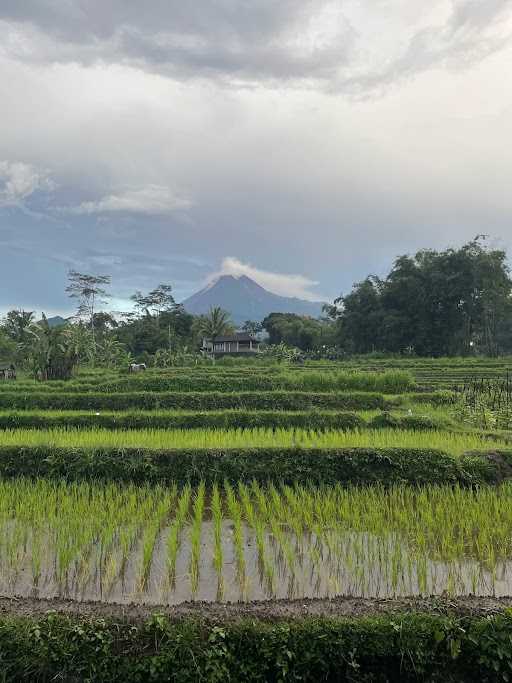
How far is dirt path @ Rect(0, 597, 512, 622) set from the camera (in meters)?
3.07

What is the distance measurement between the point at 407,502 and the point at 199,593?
2959mm

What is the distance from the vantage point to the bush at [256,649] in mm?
2867

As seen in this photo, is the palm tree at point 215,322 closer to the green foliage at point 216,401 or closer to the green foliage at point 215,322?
the green foliage at point 215,322

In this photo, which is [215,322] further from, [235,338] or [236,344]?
[235,338]

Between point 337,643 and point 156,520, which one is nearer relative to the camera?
Answer: point 337,643

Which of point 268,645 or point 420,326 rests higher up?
point 420,326

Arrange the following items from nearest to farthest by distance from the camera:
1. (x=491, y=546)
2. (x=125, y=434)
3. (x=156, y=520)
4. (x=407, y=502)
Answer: (x=491, y=546) < (x=156, y=520) < (x=407, y=502) < (x=125, y=434)

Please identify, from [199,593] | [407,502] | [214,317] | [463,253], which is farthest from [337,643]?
[463,253]

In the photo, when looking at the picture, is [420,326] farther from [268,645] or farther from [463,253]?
[268,645]

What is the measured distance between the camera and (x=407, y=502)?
5.81 m

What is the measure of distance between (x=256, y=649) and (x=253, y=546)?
1726mm

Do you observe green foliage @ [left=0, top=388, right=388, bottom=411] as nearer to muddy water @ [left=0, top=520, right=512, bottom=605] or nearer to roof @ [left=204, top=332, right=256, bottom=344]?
muddy water @ [left=0, top=520, right=512, bottom=605]

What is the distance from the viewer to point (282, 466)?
693 centimetres

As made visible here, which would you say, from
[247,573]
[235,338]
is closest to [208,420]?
[247,573]
